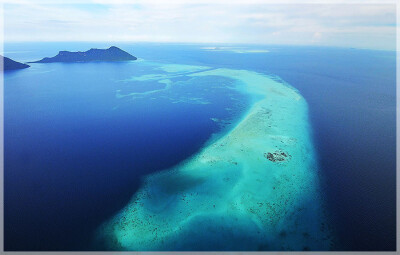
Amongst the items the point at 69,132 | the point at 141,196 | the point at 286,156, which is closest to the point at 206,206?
the point at 141,196

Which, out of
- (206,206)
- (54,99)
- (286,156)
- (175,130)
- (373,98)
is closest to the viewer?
(206,206)

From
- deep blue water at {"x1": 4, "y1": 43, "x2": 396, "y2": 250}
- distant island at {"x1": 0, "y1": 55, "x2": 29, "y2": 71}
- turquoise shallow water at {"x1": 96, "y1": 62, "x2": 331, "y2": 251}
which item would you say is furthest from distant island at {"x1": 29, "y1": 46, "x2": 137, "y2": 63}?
turquoise shallow water at {"x1": 96, "y1": 62, "x2": 331, "y2": 251}

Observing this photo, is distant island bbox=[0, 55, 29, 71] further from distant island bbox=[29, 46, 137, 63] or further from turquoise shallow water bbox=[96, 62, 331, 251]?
turquoise shallow water bbox=[96, 62, 331, 251]

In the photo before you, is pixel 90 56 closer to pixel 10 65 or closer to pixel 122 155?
pixel 10 65

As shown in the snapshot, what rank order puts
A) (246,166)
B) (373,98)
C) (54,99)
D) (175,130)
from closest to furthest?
(246,166), (175,130), (54,99), (373,98)

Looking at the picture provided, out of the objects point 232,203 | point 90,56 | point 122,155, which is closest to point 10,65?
point 90,56

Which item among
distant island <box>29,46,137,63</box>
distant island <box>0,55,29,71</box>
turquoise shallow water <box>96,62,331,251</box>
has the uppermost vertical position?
distant island <box>29,46,137,63</box>

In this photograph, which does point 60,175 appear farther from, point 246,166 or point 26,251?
point 246,166
